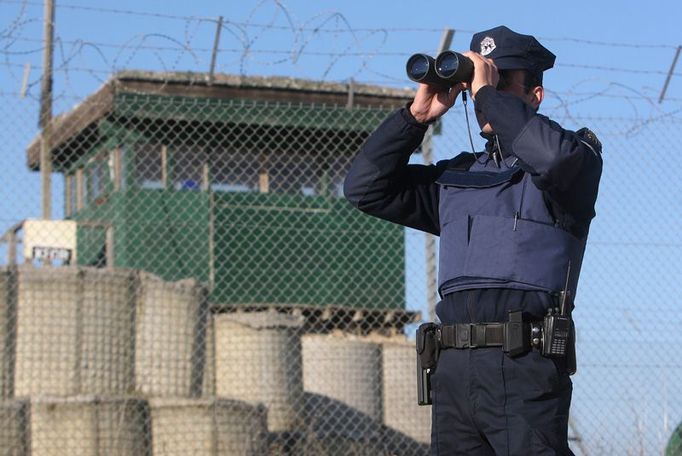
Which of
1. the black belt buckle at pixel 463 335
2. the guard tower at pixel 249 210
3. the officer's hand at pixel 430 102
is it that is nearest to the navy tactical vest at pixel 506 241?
the black belt buckle at pixel 463 335

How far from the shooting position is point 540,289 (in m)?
3.06

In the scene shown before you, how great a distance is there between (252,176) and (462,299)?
37.5ft

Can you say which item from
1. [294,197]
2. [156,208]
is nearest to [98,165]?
[156,208]

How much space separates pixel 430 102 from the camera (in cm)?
333

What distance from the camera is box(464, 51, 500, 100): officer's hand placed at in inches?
123

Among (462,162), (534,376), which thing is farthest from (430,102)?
(534,376)

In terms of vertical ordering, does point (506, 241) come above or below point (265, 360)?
above

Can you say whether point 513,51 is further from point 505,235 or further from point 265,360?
point 265,360

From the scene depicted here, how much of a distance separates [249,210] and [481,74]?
1135 centimetres

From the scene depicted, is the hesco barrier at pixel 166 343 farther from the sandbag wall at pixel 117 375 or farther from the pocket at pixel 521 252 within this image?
the pocket at pixel 521 252

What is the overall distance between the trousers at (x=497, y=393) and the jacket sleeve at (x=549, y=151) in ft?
0.85

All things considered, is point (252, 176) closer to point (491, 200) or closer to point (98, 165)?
point (98, 165)

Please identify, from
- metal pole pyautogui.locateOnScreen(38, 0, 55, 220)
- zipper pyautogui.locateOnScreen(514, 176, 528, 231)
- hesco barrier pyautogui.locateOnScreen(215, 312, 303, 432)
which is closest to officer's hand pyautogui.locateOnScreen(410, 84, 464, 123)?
Answer: zipper pyautogui.locateOnScreen(514, 176, 528, 231)

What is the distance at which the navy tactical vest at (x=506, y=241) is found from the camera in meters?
3.06
